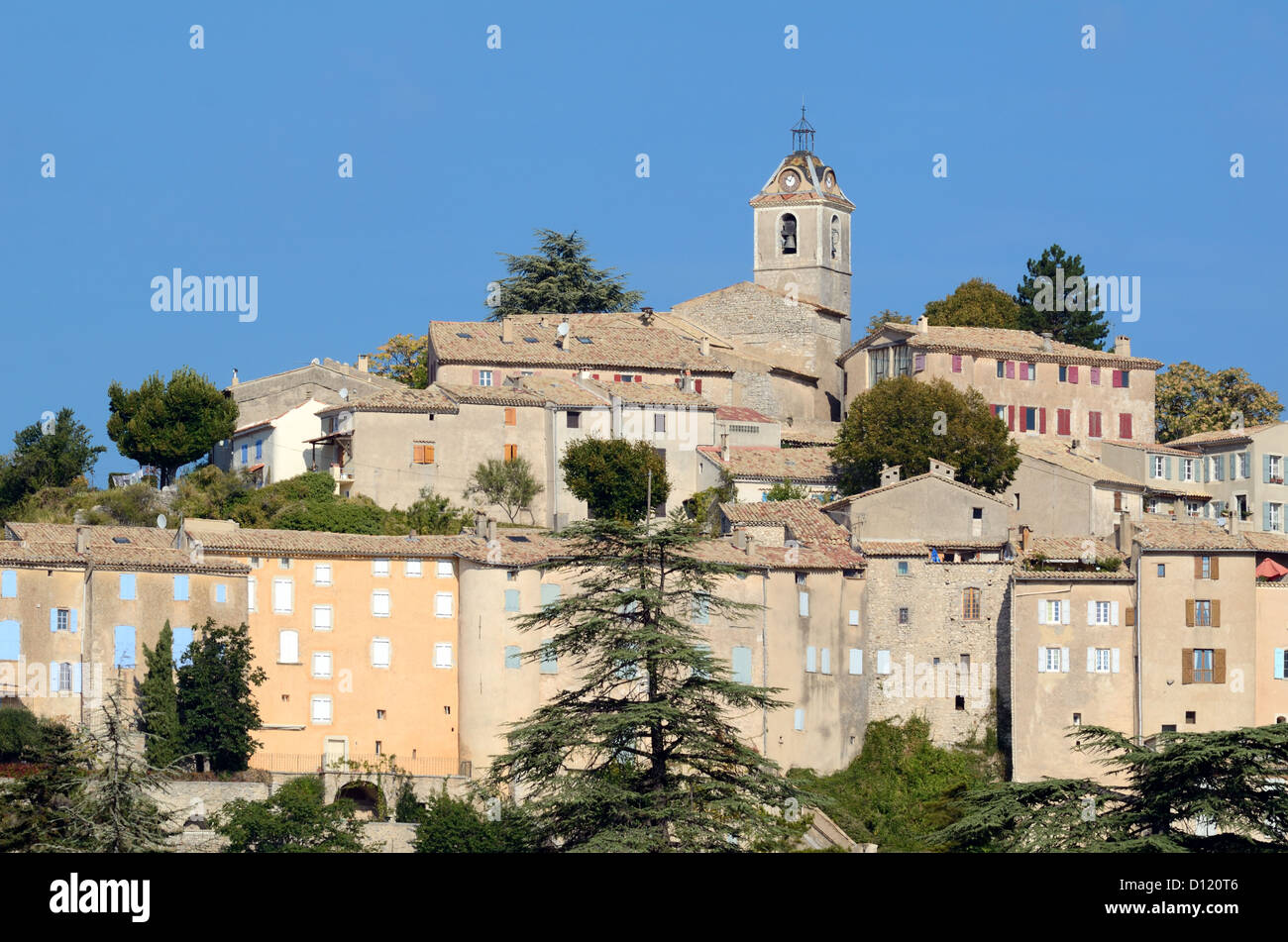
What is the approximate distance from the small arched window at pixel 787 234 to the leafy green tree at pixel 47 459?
35930 mm

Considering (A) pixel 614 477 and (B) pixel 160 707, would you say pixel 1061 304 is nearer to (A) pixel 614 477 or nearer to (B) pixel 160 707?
(A) pixel 614 477

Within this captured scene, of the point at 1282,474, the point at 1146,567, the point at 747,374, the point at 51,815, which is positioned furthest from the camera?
the point at 747,374

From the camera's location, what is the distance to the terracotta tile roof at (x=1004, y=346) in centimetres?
7688

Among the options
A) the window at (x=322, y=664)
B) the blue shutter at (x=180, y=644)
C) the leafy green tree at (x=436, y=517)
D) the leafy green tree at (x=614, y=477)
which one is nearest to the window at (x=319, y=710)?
the window at (x=322, y=664)

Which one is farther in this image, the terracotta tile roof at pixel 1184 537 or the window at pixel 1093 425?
the window at pixel 1093 425

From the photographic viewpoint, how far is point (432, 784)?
54719 mm

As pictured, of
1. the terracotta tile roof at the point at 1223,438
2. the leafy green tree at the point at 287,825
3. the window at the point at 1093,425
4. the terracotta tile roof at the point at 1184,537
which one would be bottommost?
the leafy green tree at the point at 287,825

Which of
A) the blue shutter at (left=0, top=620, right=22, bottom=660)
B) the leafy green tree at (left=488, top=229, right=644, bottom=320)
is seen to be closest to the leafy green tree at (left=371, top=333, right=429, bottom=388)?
the leafy green tree at (left=488, top=229, right=644, bottom=320)

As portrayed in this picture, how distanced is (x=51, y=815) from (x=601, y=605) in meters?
10.2

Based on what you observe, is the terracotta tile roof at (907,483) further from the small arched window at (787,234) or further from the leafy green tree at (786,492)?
the small arched window at (787,234)

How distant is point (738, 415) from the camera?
76.1 metres

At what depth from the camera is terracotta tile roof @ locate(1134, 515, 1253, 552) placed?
189 feet
